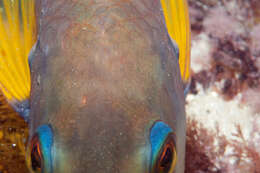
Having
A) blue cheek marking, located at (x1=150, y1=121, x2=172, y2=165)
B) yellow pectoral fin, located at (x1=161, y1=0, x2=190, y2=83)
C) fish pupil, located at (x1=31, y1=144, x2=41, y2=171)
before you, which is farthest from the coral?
fish pupil, located at (x1=31, y1=144, x2=41, y2=171)

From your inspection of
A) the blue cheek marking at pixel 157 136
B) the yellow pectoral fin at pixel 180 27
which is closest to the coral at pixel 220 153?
the yellow pectoral fin at pixel 180 27

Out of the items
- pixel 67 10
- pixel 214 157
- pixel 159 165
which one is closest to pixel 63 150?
pixel 159 165

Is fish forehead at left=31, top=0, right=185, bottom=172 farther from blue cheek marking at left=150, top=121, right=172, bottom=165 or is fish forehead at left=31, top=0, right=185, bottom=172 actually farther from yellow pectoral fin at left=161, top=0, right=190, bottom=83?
yellow pectoral fin at left=161, top=0, right=190, bottom=83

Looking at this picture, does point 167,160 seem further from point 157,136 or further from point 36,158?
Result: point 36,158

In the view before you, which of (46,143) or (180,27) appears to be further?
(180,27)

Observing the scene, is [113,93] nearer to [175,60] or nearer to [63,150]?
[63,150]

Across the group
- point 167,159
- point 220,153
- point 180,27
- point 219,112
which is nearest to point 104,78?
point 167,159

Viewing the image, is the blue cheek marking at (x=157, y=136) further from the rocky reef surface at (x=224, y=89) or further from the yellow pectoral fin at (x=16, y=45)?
the rocky reef surface at (x=224, y=89)
